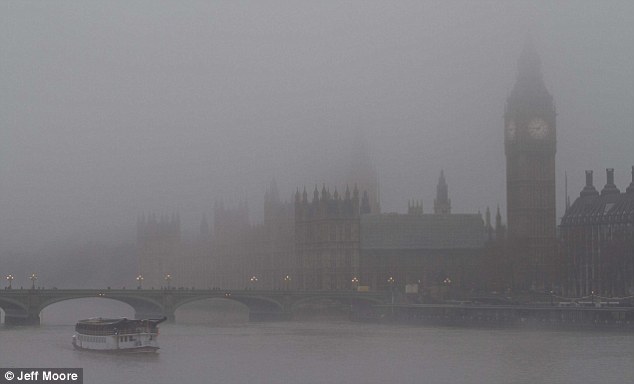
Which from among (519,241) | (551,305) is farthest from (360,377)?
(519,241)

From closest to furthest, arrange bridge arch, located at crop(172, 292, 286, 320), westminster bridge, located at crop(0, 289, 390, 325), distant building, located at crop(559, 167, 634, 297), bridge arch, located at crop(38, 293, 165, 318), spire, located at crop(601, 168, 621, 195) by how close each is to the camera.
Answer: westminster bridge, located at crop(0, 289, 390, 325) < bridge arch, located at crop(38, 293, 165, 318) < bridge arch, located at crop(172, 292, 286, 320) < distant building, located at crop(559, 167, 634, 297) < spire, located at crop(601, 168, 621, 195)

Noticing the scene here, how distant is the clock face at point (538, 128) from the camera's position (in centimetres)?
13988

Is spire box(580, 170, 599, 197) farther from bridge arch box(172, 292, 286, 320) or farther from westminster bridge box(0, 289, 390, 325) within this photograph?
bridge arch box(172, 292, 286, 320)

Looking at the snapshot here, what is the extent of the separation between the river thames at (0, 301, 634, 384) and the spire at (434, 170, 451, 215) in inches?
2963

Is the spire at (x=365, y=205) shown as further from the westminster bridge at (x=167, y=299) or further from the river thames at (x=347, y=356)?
the river thames at (x=347, y=356)

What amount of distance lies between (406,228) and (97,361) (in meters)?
76.1

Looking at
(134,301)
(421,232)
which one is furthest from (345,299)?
(421,232)

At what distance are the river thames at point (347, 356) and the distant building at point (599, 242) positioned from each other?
2806 cm

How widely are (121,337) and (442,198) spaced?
97321 millimetres

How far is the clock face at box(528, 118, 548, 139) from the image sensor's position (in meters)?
140

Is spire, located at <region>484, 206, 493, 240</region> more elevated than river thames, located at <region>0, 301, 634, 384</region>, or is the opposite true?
spire, located at <region>484, 206, 493, 240</region>

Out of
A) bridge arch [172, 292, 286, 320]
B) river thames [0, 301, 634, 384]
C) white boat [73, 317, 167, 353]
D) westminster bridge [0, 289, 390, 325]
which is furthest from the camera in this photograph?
bridge arch [172, 292, 286, 320]

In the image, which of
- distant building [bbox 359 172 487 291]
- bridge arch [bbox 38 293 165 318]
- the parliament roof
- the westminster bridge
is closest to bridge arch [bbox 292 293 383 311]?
the westminster bridge

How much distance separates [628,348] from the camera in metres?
73.6
